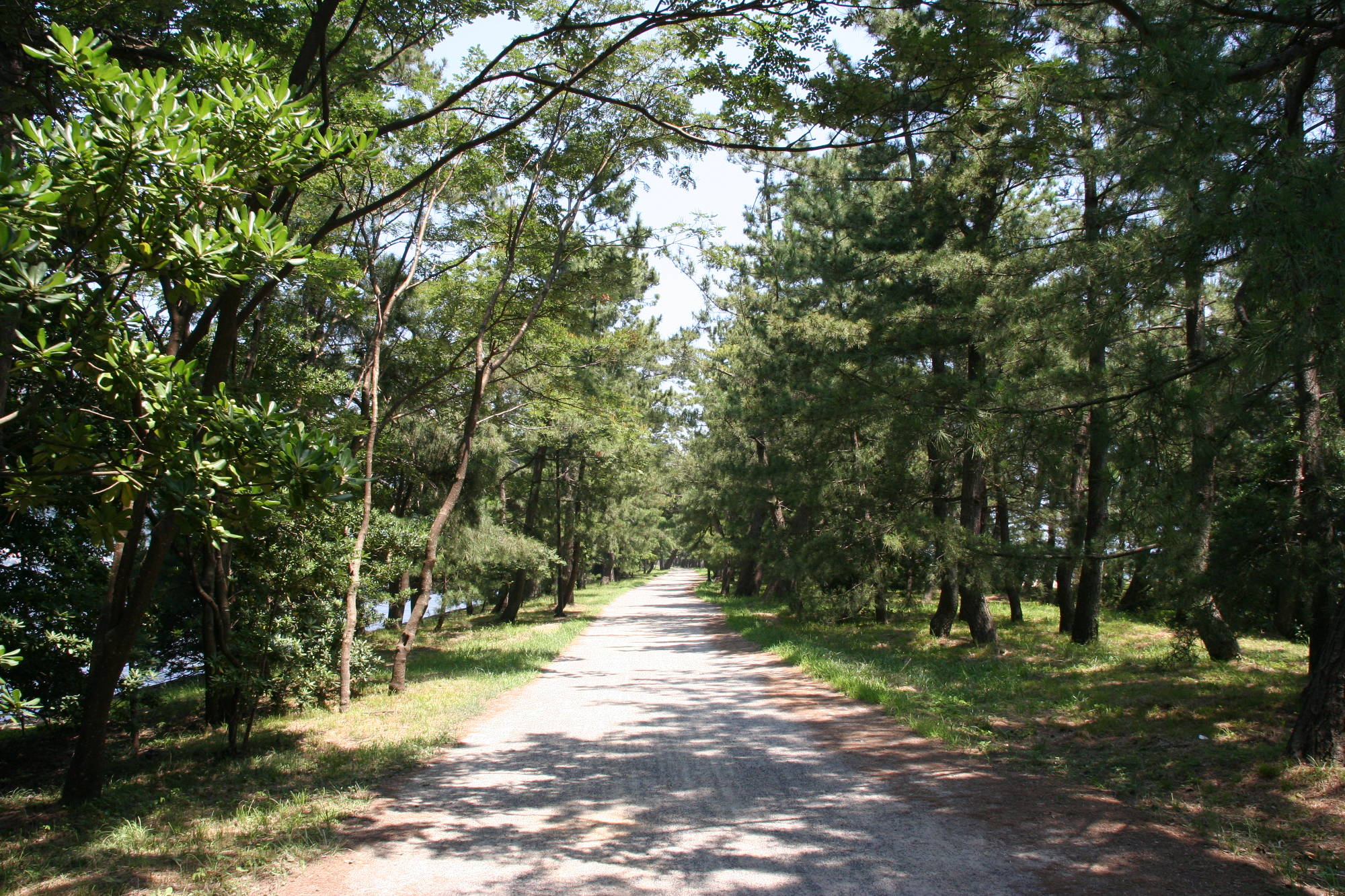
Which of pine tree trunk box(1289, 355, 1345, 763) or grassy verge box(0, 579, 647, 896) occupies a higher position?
pine tree trunk box(1289, 355, 1345, 763)

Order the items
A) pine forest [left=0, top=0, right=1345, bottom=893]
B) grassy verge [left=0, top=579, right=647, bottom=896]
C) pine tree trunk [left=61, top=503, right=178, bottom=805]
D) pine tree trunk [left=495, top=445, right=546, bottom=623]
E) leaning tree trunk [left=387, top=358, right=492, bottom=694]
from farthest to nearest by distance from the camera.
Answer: pine tree trunk [left=495, top=445, right=546, bottom=623] → leaning tree trunk [left=387, top=358, right=492, bottom=694] → pine tree trunk [left=61, top=503, right=178, bottom=805] → grassy verge [left=0, top=579, right=647, bottom=896] → pine forest [left=0, top=0, right=1345, bottom=893]

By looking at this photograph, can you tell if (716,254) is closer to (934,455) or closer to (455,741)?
(934,455)

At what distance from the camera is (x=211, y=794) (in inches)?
259

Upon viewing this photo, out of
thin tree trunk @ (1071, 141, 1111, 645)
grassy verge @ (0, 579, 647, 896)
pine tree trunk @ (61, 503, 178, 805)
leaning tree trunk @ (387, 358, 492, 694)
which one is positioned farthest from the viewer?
leaning tree trunk @ (387, 358, 492, 694)

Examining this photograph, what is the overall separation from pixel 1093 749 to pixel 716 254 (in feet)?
27.5

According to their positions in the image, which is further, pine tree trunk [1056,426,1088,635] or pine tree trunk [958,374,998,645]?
pine tree trunk [958,374,998,645]

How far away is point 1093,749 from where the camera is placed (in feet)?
23.2

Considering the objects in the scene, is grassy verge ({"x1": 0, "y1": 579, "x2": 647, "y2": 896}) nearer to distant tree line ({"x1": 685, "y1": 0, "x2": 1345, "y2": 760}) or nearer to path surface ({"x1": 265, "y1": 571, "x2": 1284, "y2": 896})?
path surface ({"x1": 265, "y1": 571, "x2": 1284, "y2": 896})

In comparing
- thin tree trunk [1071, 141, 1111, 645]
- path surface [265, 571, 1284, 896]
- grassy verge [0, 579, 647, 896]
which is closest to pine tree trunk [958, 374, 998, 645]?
thin tree trunk [1071, 141, 1111, 645]

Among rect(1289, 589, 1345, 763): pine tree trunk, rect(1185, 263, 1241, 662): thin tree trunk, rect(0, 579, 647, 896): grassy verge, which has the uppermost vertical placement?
rect(1185, 263, 1241, 662): thin tree trunk

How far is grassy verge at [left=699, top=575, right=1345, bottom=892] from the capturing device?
197 inches

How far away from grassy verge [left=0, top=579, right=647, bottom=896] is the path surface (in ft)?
1.48

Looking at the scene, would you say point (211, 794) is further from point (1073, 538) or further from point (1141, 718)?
point (1073, 538)

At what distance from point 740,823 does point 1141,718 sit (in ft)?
17.0
